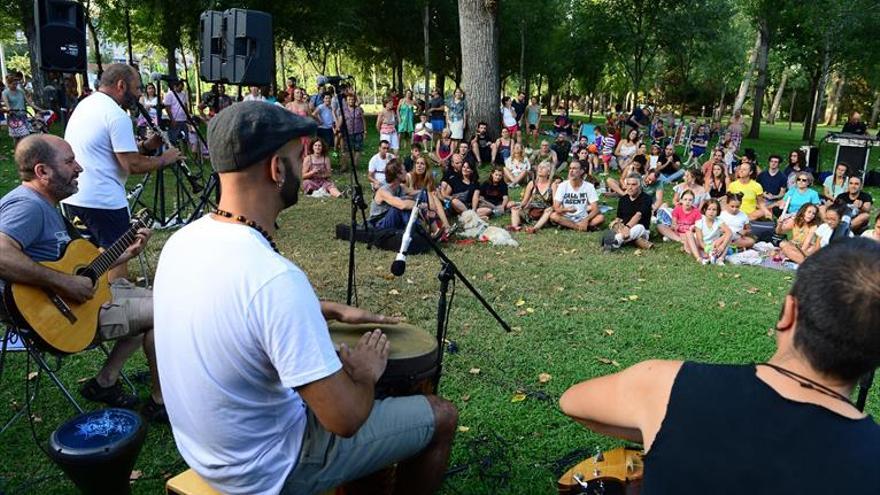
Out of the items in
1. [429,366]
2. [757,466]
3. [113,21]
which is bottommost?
[429,366]

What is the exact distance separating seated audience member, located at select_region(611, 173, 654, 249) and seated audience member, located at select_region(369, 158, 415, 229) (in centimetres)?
296

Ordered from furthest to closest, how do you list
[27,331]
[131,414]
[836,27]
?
[836,27] → [27,331] → [131,414]

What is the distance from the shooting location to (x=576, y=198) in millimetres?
9883

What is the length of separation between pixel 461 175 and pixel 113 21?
62.8 feet

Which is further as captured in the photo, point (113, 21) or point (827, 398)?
point (113, 21)

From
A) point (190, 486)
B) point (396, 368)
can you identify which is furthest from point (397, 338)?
point (190, 486)

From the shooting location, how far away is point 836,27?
21453 millimetres

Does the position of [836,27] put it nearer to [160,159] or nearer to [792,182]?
Result: [792,182]

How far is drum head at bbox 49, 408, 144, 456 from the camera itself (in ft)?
8.02

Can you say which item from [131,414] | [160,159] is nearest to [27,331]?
[131,414]

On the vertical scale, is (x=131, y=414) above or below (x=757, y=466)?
below

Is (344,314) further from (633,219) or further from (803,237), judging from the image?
(803,237)

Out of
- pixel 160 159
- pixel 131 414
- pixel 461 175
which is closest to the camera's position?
pixel 131 414

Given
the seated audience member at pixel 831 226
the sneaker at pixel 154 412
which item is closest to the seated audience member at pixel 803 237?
the seated audience member at pixel 831 226
